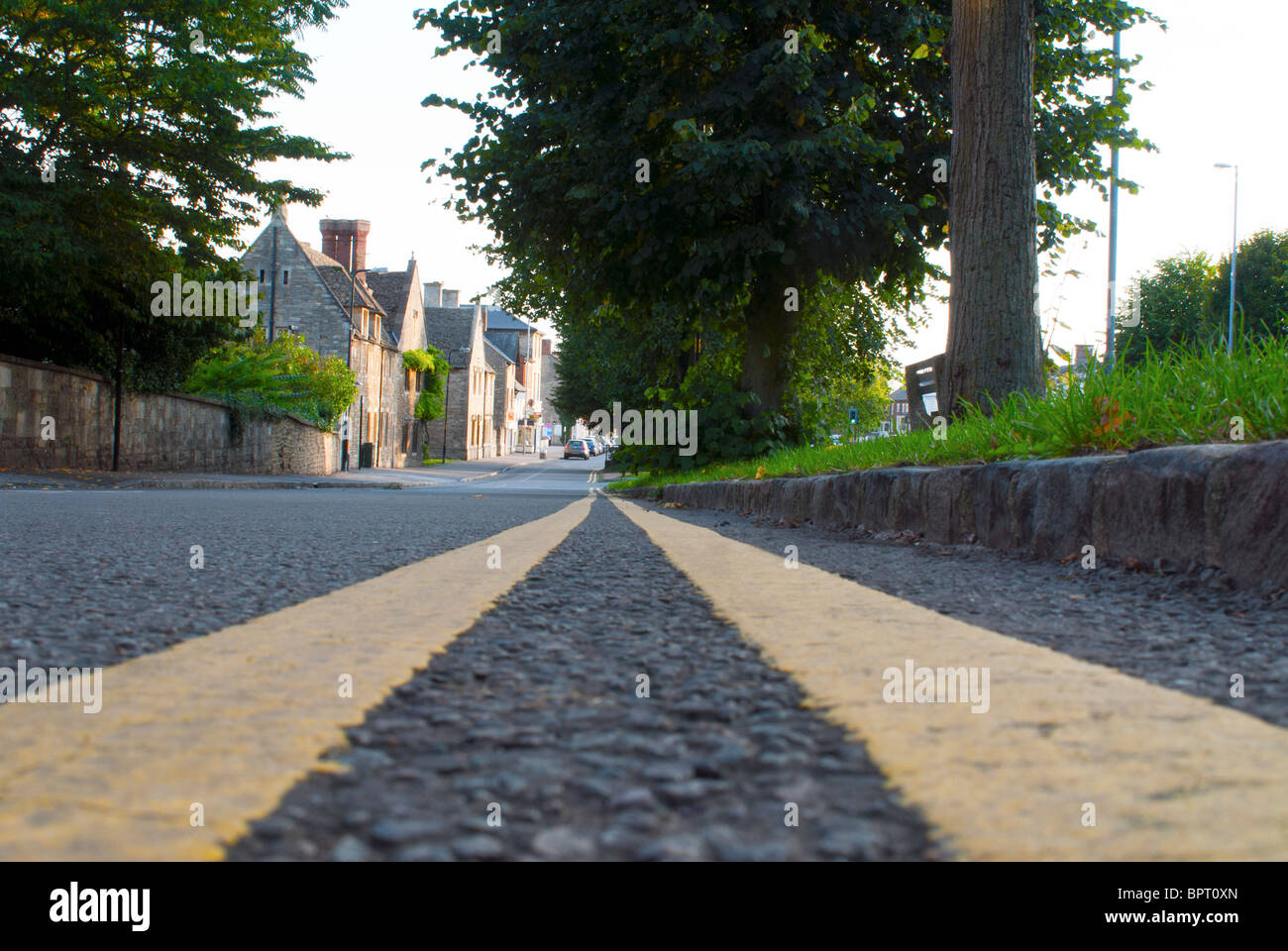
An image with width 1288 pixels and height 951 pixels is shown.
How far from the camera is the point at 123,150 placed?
17438mm

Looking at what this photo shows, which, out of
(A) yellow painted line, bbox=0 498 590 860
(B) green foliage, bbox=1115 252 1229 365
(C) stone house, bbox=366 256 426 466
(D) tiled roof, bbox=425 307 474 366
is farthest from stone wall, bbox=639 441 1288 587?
(D) tiled roof, bbox=425 307 474 366

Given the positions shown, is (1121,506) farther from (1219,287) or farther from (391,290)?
(391,290)

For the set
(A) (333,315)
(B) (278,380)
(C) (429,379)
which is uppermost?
(A) (333,315)

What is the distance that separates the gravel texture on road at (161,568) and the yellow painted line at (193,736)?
1.36 feet

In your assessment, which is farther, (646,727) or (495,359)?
(495,359)

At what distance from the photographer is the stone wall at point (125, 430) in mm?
17391

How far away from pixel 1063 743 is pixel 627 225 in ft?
38.8

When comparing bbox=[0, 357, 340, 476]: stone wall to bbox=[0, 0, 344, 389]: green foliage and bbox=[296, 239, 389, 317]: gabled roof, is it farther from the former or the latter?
bbox=[296, 239, 389, 317]: gabled roof

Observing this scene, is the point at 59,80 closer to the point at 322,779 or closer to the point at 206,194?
the point at 206,194

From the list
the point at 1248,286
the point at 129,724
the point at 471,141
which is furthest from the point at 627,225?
the point at 1248,286

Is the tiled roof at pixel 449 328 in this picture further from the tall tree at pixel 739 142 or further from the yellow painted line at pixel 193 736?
the yellow painted line at pixel 193 736

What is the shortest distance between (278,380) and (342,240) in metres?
21.0

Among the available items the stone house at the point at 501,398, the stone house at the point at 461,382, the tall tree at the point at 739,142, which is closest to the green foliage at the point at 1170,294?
the tall tree at the point at 739,142

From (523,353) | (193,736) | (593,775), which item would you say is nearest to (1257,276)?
(593,775)
